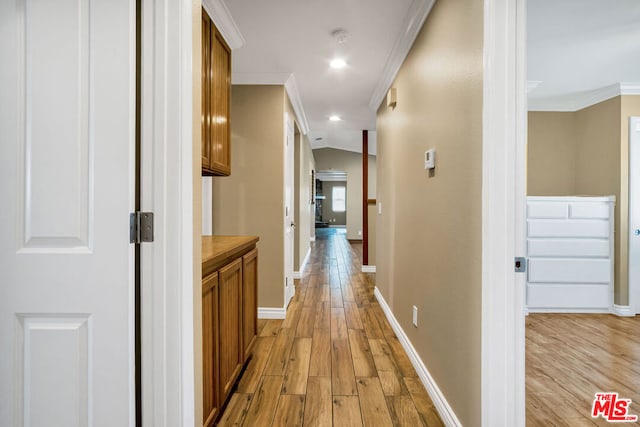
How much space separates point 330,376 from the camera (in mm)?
2143

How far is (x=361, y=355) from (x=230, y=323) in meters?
1.11

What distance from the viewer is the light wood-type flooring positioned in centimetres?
181

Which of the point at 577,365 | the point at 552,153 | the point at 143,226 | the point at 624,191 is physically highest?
the point at 552,153

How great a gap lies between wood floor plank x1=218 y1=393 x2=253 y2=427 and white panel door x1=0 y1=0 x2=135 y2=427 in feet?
2.78

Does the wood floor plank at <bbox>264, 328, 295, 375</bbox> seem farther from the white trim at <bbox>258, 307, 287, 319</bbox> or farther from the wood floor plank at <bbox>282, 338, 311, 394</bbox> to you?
the white trim at <bbox>258, 307, 287, 319</bbox>

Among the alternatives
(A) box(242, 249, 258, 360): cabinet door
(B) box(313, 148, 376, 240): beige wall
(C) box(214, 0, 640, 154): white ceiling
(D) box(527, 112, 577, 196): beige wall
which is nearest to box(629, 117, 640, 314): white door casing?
(C) box(214, 0, 640, 154): white ceiling

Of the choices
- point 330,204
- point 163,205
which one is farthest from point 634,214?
point 330,204

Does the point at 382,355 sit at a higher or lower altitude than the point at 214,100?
lower

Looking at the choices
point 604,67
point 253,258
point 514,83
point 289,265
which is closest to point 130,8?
point 514,83

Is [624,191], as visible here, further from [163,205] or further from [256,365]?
[163,205]

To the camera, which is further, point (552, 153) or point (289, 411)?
point (552, 153)

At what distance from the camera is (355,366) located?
2279 millimetres

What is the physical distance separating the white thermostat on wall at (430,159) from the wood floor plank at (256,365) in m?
1.69

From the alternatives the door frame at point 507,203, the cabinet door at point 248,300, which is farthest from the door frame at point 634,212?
the cabinet door at point 248,300
